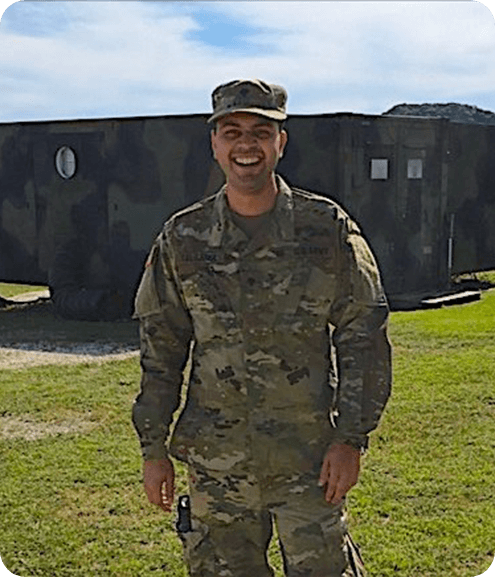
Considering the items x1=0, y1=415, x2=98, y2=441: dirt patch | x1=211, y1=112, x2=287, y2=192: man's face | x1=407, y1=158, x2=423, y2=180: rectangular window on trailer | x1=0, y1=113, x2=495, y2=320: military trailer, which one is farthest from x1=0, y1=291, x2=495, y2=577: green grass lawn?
x1=407, y1=158, x2=423, y2=180: rectangular window on trailer

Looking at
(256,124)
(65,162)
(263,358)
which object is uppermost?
(65,162)

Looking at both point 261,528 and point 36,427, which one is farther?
point 36,427

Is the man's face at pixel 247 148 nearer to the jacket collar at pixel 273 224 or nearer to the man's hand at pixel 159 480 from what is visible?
the jacket collar at pixel 273 224

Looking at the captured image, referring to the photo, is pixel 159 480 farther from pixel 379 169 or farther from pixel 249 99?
pixel 379 169

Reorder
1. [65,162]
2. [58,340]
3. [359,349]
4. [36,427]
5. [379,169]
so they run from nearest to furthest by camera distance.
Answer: [359,349] < [36,427] < [58,340] < [379,169] < [65,162]

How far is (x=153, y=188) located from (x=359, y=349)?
8244 mm

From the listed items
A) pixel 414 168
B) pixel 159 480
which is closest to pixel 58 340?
pixel 414 168

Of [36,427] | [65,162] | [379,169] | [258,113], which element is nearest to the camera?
[258,113]

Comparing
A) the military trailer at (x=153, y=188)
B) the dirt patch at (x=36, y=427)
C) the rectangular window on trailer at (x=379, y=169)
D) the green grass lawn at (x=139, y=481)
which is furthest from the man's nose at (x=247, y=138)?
the rectangular window on trailer at (x=379, y=169)

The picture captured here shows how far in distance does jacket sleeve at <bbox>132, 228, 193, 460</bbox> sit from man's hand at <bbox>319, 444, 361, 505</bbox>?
0.52 metres

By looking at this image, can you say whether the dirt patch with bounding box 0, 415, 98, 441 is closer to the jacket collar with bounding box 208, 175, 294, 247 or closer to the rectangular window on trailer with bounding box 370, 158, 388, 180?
the jacket collar with bounding box 208, 175, 294, 247

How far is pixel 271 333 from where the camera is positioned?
2.54 meters

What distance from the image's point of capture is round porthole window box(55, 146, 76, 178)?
1111 cm

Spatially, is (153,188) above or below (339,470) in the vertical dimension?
above
